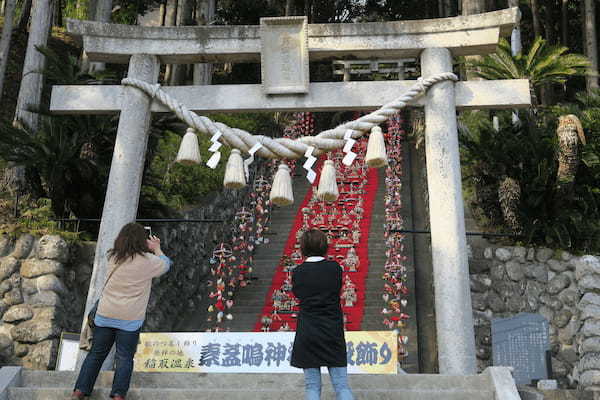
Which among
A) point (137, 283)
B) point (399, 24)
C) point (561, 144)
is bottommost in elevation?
point (137, 283)

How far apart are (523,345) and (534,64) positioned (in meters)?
4.60

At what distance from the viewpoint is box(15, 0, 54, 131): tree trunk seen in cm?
1005

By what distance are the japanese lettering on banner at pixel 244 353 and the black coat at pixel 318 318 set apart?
146 centimetres

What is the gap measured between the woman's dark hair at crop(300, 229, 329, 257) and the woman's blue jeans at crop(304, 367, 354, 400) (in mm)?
772

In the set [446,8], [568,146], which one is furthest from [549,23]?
[568,146]

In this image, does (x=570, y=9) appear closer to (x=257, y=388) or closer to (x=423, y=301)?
(x=423, y=301)

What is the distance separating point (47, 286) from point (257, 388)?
3.89 m

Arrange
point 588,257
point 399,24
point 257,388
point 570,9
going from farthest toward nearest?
point 570,9, point 588,257, point 399,24, point 257,388

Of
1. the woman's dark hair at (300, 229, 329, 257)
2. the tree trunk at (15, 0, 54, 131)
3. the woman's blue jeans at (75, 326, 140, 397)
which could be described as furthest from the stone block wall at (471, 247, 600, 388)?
the tree trunk at (15, 0, 54, 131)

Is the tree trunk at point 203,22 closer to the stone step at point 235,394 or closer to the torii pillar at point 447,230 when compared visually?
the torii pillar at point 447,230

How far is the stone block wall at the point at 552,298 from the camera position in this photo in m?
8.92

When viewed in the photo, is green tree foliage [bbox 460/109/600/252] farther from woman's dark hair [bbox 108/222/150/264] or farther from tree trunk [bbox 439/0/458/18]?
tree trunk [bbox 439/0/458/18]

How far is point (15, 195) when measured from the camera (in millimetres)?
8969

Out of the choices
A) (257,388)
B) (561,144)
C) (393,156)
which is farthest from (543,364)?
(393,156)
